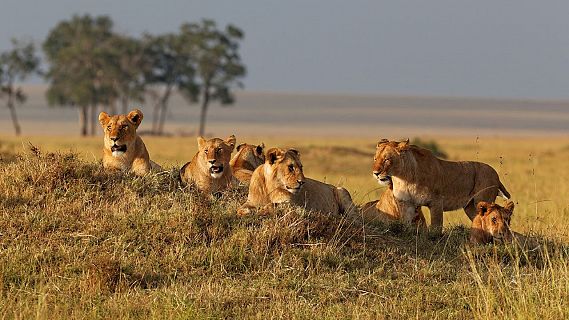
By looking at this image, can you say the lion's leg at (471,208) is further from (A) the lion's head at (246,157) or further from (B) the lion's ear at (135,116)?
(B) the lion's ear at (135,116)

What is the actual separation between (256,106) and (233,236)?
543 feet

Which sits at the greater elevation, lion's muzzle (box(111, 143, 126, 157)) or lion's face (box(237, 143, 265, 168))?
lion's muzzle (box(111, 143, 126, 157))

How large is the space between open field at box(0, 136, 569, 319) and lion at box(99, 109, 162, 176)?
276 mm

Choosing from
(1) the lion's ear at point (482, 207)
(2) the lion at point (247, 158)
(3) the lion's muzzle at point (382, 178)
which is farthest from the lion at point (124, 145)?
(1) the lion's ear at point (482, 207)

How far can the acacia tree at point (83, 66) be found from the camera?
74.8 m

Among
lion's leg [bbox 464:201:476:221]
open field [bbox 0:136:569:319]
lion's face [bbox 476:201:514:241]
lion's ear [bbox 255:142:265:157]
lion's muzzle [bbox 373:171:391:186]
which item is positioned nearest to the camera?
open field [bbox 0:136:569:319]

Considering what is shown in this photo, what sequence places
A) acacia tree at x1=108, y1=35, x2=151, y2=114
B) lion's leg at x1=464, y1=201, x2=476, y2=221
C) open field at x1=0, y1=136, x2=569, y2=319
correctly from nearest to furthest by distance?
open field at x1=0, y1=136, x2=569, y2=319 < lion's leg at x1=464, y1=201, x2=476, y2=221 < acacia tree at x1=108, y1=35, x2=151, y2=114

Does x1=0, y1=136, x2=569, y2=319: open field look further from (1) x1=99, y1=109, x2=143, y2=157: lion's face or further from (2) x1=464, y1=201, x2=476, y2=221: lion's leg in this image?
(2) x1=464, y1=201, x2=476, y2=221: lion's leg

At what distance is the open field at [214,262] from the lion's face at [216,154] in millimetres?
284

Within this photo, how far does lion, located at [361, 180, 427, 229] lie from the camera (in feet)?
33.5

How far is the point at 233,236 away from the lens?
852 centimetres

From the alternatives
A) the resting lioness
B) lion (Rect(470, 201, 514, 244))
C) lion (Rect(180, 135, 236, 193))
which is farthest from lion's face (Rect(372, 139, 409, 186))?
lion (Rect(180, 135, 236, 193))

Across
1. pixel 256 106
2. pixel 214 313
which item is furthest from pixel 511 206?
pixel 256 106

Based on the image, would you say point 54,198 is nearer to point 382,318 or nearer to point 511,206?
point 382,318
